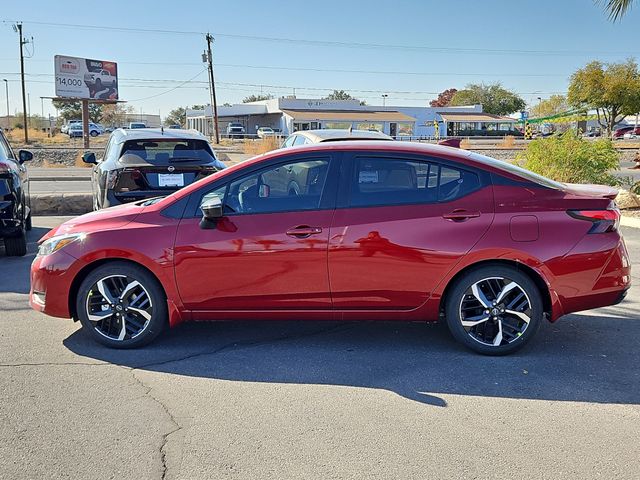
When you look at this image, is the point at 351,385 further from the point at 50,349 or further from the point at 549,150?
the point at 549,150

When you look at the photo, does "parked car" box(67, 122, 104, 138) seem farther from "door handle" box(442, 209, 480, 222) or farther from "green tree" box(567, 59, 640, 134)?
"door handle" box(442, 209, 480, 222)

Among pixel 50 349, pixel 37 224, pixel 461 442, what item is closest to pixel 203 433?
pixel 461 442

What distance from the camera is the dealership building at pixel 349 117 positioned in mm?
71500

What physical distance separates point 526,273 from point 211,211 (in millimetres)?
2480

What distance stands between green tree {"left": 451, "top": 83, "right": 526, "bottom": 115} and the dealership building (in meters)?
17.3

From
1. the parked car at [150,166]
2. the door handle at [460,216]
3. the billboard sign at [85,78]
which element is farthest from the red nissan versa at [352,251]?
the billboard sign at [85,78]

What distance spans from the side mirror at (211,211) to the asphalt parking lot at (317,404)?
40.9 inches

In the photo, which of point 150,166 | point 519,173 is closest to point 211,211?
point 519,173

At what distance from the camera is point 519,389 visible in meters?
4.40

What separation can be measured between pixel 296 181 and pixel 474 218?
141 cm

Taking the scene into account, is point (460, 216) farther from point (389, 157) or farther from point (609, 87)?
point (609, 87)

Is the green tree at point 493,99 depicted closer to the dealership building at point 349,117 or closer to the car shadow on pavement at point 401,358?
the dealership building at point 349,117

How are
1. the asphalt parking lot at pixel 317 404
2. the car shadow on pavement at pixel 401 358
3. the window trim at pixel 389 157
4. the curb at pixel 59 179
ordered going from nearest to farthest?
the asphalt parking lot at pixel 317 404
the car shadow on pavement at pixel 401 358
the window trim at pixel 389 157
the curb at pixel 59 179

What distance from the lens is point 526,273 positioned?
196 inches
